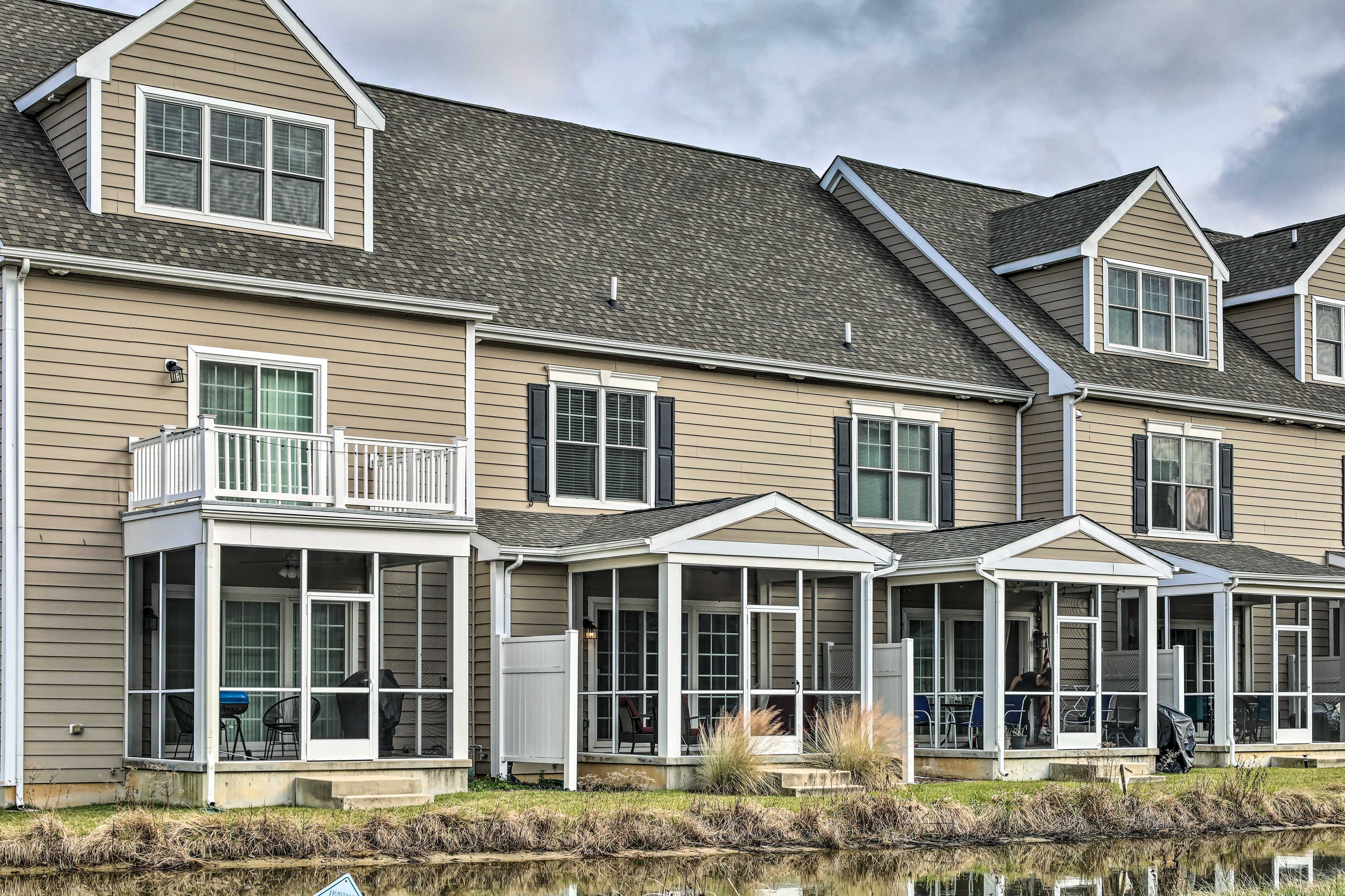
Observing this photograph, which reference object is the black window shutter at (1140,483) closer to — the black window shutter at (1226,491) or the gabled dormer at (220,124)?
the black window shutter at (1226,491)

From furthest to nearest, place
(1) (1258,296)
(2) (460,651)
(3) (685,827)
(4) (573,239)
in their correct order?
1. (1) (1258,296)
2. (4) (573,239)
3. (2) (460,651)
4. (3) (685,827)

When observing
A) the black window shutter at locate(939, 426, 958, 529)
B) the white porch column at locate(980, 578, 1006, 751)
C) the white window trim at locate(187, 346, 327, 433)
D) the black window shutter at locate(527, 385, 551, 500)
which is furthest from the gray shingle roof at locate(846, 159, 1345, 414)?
the white window trim at locate(187, 346, 327, 433)

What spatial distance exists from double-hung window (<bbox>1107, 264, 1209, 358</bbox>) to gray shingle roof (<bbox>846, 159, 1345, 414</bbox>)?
1.13ft

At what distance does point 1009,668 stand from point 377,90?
13.7 meters

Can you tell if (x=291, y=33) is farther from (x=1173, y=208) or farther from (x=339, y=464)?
(x=1173, y=208)

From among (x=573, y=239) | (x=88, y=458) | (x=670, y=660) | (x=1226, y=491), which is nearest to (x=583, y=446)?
(x=573, y=239)

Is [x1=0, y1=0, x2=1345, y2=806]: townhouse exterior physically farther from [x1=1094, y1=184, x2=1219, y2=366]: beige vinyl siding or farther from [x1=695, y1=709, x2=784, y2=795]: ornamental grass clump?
[x1=695, y1=709, x2=784, y2=795]: ornamental grass clump

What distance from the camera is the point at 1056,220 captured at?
2998cm

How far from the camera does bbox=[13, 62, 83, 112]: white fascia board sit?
773 inches

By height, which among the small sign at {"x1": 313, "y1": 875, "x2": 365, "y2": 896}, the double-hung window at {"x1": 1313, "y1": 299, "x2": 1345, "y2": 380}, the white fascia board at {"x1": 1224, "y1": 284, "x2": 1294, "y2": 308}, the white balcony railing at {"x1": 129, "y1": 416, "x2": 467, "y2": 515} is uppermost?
the white fascia board at {"x1": 1224, "y1": 284, "x2": 1294, "y2": 308}

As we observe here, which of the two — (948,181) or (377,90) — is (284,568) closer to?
(377,90)

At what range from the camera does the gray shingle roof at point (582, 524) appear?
21.3 meters

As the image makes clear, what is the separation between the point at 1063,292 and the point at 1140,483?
11.8 feet

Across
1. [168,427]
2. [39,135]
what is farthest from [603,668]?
[39,135]
